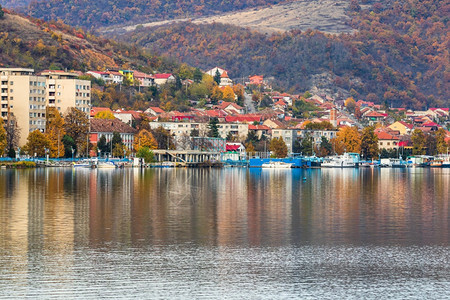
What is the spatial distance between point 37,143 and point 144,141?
25.8 meters

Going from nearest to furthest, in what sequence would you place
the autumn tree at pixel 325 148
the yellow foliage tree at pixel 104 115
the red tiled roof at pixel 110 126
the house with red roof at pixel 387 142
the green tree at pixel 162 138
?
the red tiled roof at pixel 110 126 < the green tree at pixel 162 138 < the yellow foliage tree at pixel 104 115 < the autumn tree at pixel 325 148 < the house with red roof at pixel 387 142

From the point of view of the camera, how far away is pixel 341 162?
449ft

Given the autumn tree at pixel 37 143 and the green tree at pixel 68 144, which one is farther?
the green tree at pixel 68 144

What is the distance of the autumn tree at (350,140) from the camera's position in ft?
508

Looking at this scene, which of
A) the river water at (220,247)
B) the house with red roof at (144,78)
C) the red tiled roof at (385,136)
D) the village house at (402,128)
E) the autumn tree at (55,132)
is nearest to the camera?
the river water at (220,247)

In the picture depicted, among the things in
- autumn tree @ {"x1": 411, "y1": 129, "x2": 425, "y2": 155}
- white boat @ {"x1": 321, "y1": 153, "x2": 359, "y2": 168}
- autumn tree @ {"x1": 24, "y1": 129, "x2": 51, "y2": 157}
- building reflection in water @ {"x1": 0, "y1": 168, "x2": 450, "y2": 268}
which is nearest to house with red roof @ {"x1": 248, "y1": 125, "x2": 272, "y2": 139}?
white boat @ {"x1": 321, "y1": 153, "x2": 359, "y2": 168}

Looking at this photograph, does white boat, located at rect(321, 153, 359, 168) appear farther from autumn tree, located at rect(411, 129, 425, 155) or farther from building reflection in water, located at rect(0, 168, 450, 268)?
building reflection in water, located at rect(0, 168, 450, 268)

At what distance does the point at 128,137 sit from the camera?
128m

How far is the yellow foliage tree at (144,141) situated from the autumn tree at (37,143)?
A: 2159 centimetres

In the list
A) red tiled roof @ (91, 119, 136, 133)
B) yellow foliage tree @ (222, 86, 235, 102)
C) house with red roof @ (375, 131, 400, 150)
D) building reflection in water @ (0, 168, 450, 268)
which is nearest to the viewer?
building reflection in water @ (0, 168, 450, 268)

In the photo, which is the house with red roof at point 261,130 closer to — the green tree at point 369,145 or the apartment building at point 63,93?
the green tree at point 369,145

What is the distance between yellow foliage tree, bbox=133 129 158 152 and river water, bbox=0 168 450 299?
69527 mm

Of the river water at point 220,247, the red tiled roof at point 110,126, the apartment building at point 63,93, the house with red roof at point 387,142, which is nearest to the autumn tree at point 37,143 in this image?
the apartment building at point 63,93

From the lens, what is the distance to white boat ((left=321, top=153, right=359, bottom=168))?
136 meters
